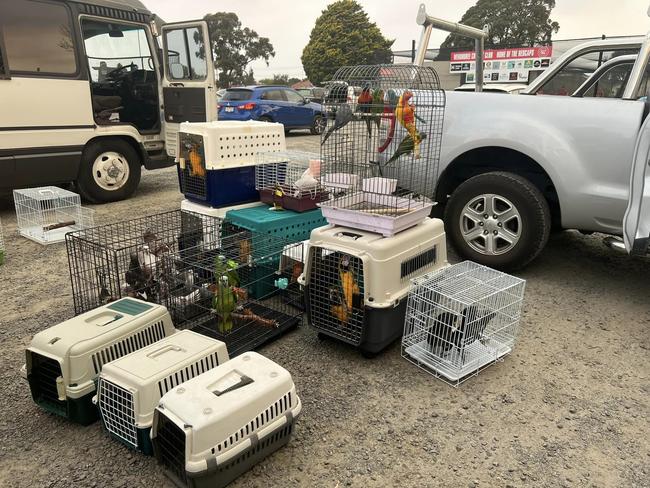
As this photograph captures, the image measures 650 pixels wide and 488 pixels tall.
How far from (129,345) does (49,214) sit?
3320 millimetres

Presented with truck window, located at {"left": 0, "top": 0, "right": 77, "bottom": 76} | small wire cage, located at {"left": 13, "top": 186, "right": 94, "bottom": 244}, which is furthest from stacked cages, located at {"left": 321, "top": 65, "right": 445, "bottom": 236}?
truck window, located at {"left": 0, "top": 0, "right": 77, "bottom": 76}

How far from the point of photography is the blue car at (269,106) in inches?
504

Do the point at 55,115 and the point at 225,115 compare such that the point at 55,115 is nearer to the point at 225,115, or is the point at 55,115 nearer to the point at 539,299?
the point at 539,299

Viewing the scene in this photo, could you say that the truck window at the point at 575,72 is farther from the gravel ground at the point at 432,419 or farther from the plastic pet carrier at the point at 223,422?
the plastic pet carrier at the point at 223,422

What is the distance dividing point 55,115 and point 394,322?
478cm

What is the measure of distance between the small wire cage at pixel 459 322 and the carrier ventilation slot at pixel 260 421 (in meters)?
0.97

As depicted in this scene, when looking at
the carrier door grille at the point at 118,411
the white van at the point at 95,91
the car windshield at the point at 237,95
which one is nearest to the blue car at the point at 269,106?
the car windshield at the point at 237,95

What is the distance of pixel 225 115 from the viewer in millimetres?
12922

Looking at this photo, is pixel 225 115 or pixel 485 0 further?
pixel 485 0

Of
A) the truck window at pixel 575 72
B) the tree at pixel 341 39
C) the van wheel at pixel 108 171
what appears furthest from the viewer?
the tree at pixel 341 39

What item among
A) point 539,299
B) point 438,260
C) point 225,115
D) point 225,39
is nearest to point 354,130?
point 438,260

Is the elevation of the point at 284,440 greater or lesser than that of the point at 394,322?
lesser

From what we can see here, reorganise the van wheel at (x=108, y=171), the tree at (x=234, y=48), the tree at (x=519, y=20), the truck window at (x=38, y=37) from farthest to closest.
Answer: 1. the tree at (x=234, y=48)
2. the tree at (x=519, y=20)
3. the van wheel at (x=108, y=171)
4. the truck window at (x=38, y=37)

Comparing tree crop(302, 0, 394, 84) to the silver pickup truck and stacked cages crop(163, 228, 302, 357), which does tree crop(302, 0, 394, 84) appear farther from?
stacked cages crop(163, 228, 302, 357)
